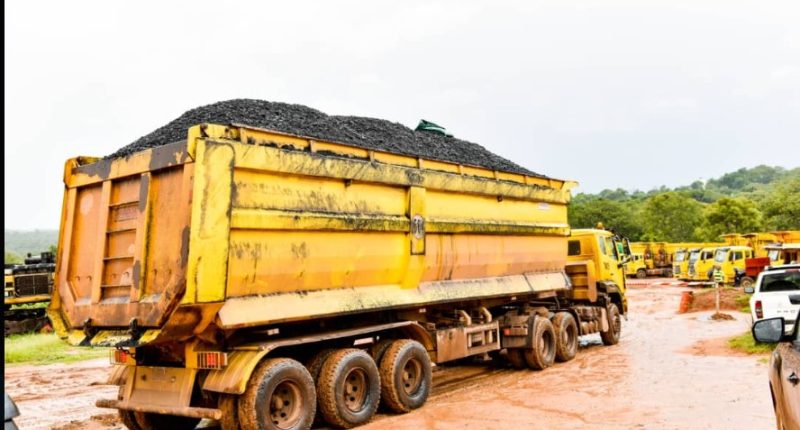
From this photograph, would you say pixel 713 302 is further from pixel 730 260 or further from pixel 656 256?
pixel 656 256

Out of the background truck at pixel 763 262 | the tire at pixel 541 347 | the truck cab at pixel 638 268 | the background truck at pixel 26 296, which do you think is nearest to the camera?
the tire at pixel 541 347

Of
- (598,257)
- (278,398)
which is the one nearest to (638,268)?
(598,257)

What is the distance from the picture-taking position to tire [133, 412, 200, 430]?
770 cm

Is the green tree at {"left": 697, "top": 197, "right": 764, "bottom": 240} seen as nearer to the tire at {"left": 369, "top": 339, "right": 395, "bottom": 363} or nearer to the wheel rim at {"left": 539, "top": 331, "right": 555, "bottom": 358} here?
the wheel rim at {"left": 539, "top": 331, "right": 555, "bottom": 358}

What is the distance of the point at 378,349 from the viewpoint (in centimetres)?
845

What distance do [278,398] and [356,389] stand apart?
1.17 m

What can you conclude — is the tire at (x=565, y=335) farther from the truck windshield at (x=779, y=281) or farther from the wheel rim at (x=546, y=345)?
the truck windshield at (x=779, y=281)

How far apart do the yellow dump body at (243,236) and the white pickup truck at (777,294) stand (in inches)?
247

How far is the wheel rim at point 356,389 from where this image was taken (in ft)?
25.7

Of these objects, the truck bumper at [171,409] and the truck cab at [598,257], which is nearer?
the truck bumper at [171,409]

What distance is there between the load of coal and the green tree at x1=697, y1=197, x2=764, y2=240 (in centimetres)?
5124

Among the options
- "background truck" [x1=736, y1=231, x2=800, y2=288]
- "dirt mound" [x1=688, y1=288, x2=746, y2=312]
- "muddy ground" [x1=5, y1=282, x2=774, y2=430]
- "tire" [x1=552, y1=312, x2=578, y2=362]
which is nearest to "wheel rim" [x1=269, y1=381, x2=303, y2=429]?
"muddy ground" [x1=5, y1=282, x2=774, y2=430]

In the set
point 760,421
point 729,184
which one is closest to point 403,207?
point 760,421

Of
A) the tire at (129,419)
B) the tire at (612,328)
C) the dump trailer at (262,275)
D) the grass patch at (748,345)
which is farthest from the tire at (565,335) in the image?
the tire at (129,419)
